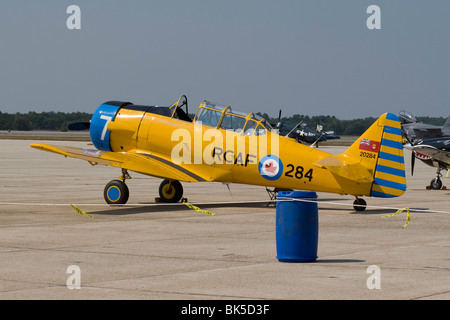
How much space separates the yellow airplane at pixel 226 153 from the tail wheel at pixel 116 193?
24 millimetres

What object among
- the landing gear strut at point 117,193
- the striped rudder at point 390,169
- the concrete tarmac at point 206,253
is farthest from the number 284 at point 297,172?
the landing gear strut at point 117,193

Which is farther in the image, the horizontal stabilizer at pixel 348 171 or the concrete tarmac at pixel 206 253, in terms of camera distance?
the horizontal stabilizer at pixel 348 171

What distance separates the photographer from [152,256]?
451 inches

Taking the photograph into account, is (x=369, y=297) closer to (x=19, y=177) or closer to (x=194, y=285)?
(x=194, y=285)

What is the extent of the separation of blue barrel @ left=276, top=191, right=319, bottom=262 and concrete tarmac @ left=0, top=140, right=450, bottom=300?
0.57ft

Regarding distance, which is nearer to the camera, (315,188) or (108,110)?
(315,188)

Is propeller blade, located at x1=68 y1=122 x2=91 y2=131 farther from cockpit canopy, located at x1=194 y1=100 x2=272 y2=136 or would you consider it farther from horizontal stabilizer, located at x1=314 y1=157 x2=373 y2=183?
horizontal stabilizer, located at x1=314 y1=157 x2=373 y2=183

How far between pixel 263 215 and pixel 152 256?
21.0ft

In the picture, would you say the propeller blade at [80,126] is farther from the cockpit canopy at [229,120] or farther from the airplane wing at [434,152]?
the airplane wing at [434,152]

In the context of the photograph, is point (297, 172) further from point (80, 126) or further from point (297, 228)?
point (80, 126)

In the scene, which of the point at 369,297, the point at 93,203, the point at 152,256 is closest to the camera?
the point at 369,297

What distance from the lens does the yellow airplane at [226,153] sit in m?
17.3

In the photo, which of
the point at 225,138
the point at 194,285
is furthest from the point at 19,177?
the point at 194,285

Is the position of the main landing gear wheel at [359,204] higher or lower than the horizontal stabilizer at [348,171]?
lower
